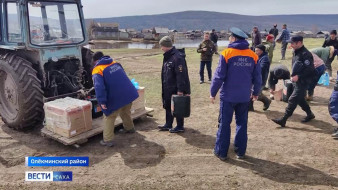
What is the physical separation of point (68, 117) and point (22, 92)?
3.36 ft

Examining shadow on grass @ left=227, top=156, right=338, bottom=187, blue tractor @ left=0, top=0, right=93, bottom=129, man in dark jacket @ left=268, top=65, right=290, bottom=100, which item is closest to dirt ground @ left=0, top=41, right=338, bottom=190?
shadow on grass @ left=227, top=156, right=338, bottom=187

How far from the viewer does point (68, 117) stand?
14.9 ft

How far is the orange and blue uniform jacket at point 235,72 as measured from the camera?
3.99 m

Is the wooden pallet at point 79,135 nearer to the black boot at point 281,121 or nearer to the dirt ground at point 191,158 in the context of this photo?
the dirt ground at point 191,158

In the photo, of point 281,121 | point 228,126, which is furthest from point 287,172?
point 281,121

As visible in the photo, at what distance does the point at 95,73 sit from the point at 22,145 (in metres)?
1.81

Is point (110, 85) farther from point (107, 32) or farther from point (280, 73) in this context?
point (107, 32)

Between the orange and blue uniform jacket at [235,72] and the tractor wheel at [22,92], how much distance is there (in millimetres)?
3051

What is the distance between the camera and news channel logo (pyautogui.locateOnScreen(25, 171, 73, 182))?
3.83 metres

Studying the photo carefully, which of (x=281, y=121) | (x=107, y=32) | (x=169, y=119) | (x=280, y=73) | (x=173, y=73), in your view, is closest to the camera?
(x=173, y=73)

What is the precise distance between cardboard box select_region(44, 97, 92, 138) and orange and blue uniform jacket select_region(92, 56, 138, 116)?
0.41 metres

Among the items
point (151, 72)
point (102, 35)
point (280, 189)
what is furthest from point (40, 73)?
point (102, 35)

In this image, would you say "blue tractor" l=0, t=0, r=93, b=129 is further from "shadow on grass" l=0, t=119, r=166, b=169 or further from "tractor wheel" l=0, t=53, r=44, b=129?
"shadow on grass" l=0, t=119, r=166, b=169

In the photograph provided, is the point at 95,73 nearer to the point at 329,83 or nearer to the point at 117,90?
the point at 117,90
